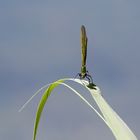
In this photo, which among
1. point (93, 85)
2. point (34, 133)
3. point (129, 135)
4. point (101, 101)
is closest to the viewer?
point (129, 135)

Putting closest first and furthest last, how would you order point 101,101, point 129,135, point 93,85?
1. point 129,135
2. point 101,101
3. point 93,85

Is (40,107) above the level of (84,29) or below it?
below

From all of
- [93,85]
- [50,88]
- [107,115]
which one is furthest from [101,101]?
[50,88]

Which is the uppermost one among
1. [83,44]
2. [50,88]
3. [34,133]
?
[83,44]

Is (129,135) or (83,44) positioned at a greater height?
(83,44)

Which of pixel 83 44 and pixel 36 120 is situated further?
pixel 36 120

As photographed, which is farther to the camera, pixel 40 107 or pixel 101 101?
pixel 40 107

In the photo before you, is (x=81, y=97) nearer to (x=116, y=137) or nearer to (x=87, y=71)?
(x=116, y=137)

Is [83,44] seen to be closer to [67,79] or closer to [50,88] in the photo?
[67,79]

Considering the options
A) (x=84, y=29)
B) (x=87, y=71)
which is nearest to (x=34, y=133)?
(x=87, y=71)
